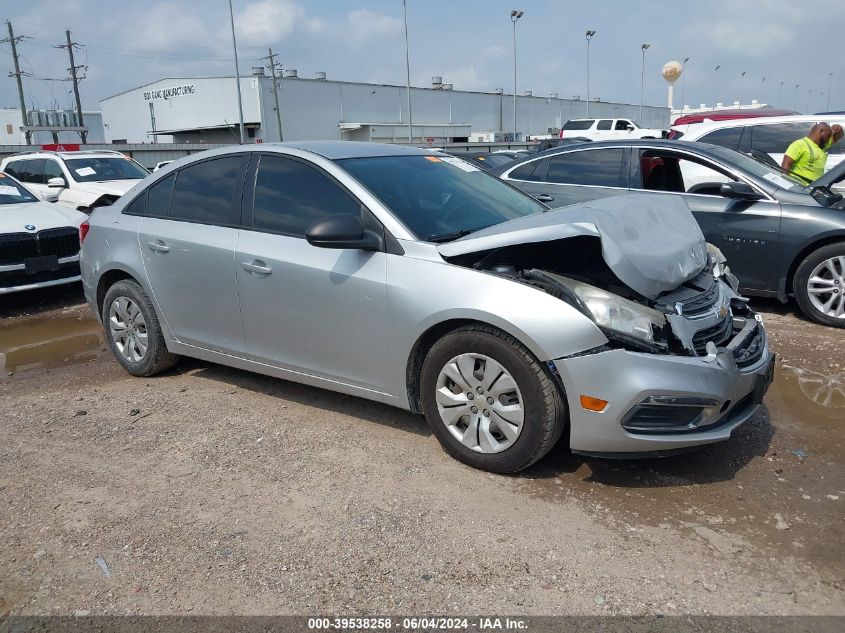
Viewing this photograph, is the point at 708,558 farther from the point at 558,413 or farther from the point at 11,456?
the point at 11,456

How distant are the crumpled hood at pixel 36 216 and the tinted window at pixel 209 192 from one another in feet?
13.4

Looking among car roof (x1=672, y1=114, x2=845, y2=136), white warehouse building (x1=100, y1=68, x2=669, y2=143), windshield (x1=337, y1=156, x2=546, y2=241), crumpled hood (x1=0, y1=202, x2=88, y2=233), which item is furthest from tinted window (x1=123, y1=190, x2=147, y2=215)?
white warehouse building (x1=100, y1=68, x2=669, y2=143)

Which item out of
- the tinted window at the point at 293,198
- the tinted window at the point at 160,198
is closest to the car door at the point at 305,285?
the tinted window at the point at 293,198

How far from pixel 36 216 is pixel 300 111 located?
5368cm

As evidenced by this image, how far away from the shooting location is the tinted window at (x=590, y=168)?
275 inches

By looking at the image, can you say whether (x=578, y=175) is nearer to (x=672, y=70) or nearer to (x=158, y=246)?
(x=158, y=246)

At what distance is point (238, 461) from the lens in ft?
12.5

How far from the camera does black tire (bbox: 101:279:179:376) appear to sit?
16.4 feet

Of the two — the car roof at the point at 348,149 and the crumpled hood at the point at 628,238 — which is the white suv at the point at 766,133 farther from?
the crumpled hood at the point at 628,238

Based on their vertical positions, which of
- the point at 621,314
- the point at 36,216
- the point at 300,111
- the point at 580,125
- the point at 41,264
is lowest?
the point at 41,264

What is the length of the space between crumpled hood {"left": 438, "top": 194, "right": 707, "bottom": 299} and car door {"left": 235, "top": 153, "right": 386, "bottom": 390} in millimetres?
565

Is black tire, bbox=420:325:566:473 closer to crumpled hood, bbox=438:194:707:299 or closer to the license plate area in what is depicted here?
crumpled hood, bbox=438:194:707:299

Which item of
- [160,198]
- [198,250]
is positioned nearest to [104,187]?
[160,198]

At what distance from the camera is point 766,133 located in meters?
10.0
